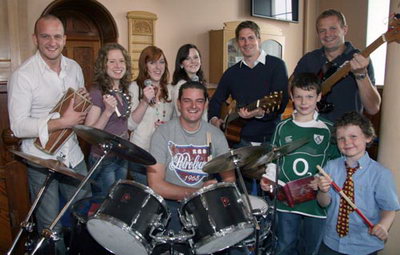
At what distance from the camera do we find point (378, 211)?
77.4 inches

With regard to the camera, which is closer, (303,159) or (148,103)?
(303,159)

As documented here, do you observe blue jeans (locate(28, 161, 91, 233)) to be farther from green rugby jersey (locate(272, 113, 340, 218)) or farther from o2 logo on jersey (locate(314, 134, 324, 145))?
o2 logo on jersey (locate(314, 134, 324, 145))

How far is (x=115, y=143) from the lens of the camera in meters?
1.95

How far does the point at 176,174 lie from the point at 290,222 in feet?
2.48

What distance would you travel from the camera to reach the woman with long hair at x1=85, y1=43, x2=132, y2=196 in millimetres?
2512

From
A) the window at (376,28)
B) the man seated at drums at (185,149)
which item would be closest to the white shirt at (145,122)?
the man seated at drums at (185,149)

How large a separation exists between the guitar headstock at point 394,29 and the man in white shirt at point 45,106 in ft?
6.11

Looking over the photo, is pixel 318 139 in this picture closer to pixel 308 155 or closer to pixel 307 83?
pixel 308 155

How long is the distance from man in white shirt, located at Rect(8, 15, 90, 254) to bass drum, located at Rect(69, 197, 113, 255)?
0.15 meters

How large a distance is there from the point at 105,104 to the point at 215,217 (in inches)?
42.0

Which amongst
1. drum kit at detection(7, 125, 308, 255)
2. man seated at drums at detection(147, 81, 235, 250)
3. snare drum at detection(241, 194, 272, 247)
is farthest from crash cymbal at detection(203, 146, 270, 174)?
man seated at drums at detection(147, 81, 235, 250)

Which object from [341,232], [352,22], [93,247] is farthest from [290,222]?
[352,22]

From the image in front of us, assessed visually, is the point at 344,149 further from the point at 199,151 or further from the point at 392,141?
the point at 199,151

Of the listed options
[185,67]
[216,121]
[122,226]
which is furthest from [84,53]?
[122,226]
